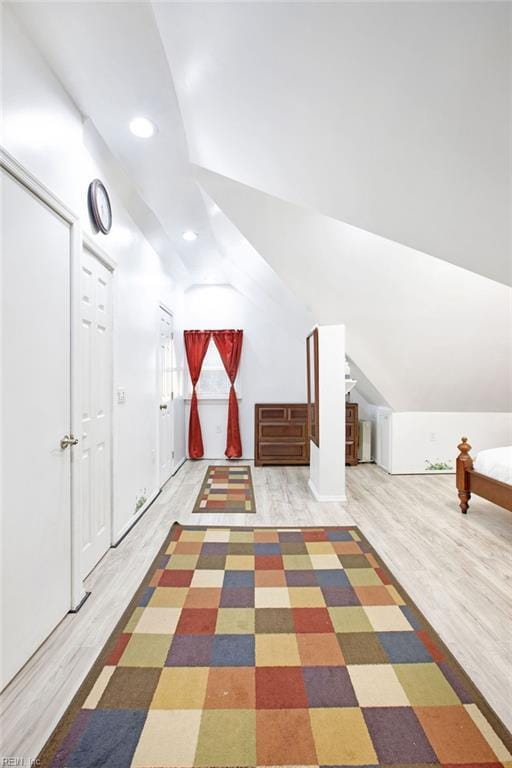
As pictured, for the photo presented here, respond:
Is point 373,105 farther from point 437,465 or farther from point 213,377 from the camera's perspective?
point 213,377

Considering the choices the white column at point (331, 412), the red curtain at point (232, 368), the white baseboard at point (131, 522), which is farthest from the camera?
the red curtain at point (232, 368)

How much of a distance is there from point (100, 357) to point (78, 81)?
150 centimetres

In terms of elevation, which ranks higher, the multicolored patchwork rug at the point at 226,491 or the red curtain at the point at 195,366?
the red curtain at the point at 195,366

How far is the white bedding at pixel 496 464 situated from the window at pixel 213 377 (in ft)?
11.8

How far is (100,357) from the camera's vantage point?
8.84ft

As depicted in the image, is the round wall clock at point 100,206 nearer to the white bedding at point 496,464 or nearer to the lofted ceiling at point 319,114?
the lofted ceiling at point 319,114

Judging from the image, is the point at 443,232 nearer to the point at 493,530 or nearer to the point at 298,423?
the point at 493,530

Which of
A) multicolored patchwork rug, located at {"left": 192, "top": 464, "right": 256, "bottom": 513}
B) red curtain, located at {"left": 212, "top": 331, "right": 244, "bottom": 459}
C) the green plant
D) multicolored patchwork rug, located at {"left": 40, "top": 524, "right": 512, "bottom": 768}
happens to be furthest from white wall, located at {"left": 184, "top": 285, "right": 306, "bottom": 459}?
multicolored patchwork rug, located at {"left": 40, "top": 524, "right": 512, "bottom": 768}

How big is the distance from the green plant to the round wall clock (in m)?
4.46

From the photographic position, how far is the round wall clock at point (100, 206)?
7.93ft

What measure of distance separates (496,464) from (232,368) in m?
3.77

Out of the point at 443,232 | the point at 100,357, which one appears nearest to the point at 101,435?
the point at 100,357

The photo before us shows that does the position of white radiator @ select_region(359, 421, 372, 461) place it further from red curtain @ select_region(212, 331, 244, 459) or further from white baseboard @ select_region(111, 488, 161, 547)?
white baseboard @ select_region(111, 488, 161, 547)

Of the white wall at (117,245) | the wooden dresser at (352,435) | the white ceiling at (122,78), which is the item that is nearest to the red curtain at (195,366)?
the white wall at (117,245)
